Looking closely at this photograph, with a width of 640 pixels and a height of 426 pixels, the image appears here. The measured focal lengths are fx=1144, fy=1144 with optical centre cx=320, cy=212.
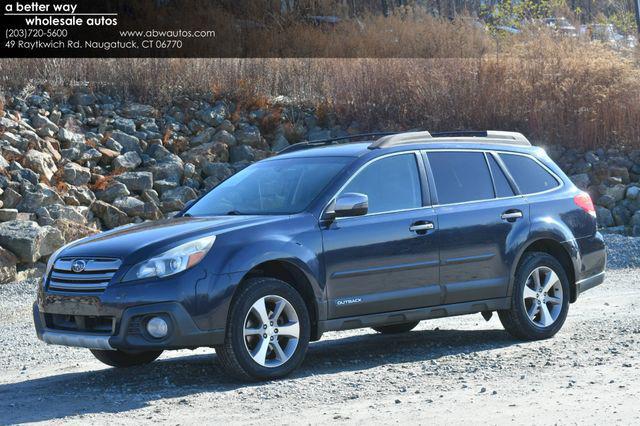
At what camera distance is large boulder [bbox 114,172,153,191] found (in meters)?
21.4

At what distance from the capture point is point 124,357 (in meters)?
9.29

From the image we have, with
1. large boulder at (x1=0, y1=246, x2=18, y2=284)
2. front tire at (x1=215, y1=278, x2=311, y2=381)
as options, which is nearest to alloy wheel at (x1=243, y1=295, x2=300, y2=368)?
front tire at (x1=215, y1=278, x2=311, y2=381)

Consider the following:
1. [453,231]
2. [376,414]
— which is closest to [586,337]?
[453,231]

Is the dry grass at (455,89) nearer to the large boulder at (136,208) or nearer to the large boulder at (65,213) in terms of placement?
the large boulder at (136,208)

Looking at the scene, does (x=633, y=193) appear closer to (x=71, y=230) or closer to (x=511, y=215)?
(x=71, y=230)

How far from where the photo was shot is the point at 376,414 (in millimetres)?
7125

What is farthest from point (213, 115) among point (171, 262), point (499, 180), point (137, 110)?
point (171, 262)

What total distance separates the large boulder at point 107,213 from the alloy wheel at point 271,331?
1179cm

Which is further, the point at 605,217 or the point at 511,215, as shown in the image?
the point at 605,217

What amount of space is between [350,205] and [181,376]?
6.08 ft

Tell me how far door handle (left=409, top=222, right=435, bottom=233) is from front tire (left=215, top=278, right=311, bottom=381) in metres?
1.24

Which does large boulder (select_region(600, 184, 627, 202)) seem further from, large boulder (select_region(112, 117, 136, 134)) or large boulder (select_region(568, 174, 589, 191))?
large boulder (select_region(112, 117, 136, 134))

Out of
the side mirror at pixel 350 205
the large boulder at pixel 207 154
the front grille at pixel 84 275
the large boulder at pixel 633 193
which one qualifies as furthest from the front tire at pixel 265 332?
the large boulder at pixel 633 193

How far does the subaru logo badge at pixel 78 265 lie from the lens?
8.23m
